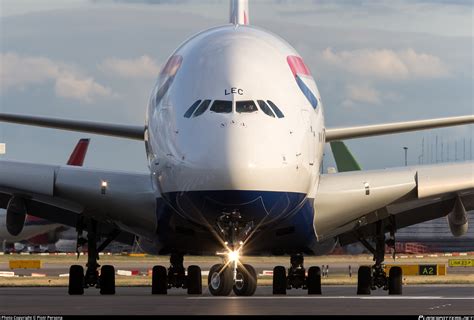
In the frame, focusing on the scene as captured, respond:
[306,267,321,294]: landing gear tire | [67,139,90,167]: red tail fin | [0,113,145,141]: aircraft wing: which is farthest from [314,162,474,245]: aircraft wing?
[67,139,90,167]: red tail fin

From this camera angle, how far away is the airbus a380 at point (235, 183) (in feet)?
90.3

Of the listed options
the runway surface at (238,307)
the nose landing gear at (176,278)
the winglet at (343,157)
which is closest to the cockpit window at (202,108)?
the runway surface at (238,307)

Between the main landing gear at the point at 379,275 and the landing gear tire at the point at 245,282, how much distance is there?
184 inches

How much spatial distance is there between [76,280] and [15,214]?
2458mm

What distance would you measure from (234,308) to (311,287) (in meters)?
12.9

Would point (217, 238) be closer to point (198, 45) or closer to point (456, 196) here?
point (198, 45)

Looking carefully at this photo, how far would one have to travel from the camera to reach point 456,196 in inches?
1353

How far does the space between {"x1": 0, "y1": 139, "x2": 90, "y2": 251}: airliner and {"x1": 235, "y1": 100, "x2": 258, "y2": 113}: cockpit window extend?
2732 inches

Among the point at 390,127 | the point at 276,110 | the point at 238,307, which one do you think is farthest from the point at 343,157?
the point at 238,307

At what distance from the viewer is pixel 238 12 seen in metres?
37.7

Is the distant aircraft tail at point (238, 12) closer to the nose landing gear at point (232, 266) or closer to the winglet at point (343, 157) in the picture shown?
the nose landing gear at point (232, 266)

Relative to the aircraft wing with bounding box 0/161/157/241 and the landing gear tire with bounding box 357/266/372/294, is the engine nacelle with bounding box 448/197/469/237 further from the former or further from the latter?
the aircraft wing with bounding box 0/161/157/241

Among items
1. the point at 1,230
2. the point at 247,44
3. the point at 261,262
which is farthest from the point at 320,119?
the point at 1,230

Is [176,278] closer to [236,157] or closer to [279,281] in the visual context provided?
[279,281]
